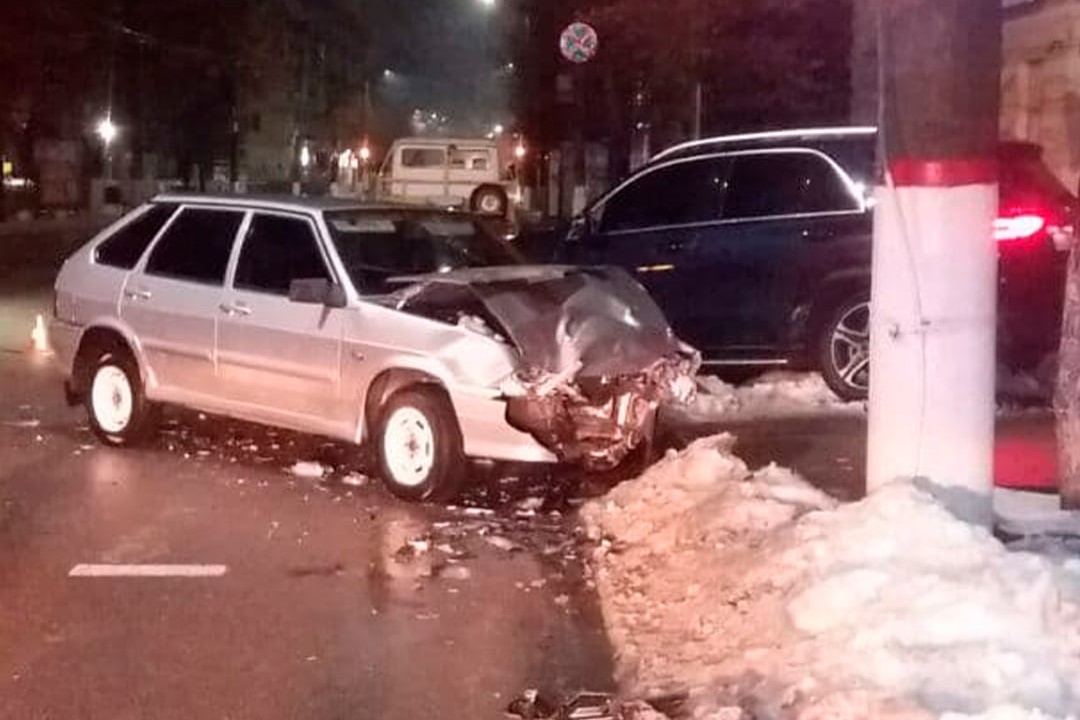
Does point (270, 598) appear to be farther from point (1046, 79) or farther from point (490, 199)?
point (490, 199)

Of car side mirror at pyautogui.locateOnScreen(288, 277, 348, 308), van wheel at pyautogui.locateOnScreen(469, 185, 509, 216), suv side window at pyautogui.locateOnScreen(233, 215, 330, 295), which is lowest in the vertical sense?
car side mirror at pyautogui.locateOnScreen(288, 277, 348, 308)

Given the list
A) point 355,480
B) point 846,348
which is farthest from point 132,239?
point 846,348

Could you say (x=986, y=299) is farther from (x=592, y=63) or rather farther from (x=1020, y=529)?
(x=592, y=63)

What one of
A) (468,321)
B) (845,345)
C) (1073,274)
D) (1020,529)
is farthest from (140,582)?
(845,345)

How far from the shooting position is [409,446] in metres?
10.9

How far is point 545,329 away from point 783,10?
45.4 ft

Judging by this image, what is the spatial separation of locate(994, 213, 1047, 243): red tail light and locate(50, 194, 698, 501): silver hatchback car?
2.88 meters

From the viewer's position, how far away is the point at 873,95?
18.7m

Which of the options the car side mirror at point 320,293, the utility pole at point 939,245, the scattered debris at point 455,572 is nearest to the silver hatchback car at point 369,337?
the car side mirror at point 320,293

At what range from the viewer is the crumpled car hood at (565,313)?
10.5m

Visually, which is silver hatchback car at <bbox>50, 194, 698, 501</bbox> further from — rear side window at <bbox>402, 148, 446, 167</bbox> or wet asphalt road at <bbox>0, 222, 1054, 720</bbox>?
→ rear side window at <bbox>402, 148, 446, 167</bbox>

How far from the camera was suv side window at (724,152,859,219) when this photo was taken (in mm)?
13703

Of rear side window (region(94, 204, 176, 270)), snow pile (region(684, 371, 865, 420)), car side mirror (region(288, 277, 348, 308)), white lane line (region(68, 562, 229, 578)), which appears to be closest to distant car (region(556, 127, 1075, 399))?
snow pile (region(684, 371, 865, 420))

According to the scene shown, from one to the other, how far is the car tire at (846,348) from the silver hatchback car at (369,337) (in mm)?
2487
